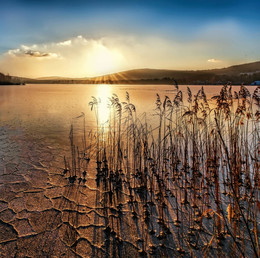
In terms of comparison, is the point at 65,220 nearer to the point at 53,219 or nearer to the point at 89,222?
the point at 53,219

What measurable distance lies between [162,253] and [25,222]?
6.92 ft

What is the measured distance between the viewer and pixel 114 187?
4.20m

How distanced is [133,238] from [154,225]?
0.42m

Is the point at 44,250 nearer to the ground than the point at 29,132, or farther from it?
nearer to the ground

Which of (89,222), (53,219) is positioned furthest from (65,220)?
(89,222)

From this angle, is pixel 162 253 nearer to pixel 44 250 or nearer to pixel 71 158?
pixel 44 250

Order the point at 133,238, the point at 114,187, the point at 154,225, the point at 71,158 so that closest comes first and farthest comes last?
the point at 133,238 < the point at 154,225 < the point at 114,187 < the point at 71,158

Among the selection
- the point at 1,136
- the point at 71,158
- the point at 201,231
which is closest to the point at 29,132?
the point at 1,136

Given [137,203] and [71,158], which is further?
[71,158]

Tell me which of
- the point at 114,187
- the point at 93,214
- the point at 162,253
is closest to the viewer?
the point at 162,253

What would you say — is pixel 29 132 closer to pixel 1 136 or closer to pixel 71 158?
pixel 1 136

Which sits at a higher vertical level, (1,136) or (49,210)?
(1,136)

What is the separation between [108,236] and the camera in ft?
9.55

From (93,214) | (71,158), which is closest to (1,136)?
(71,158)
